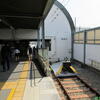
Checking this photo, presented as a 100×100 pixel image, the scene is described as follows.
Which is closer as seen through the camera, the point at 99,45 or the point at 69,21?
the point at 99,45

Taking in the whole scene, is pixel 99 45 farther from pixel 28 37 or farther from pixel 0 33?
pixel 0 33

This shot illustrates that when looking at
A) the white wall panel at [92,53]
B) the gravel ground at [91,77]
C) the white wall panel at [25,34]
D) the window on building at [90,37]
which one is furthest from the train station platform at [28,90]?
the white wall panel at [25,34]

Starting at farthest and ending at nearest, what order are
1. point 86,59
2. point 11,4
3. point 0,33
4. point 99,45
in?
point 0,33 → point 86,59 → point 99,45 → point 11,4

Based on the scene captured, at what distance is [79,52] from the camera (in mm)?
15688

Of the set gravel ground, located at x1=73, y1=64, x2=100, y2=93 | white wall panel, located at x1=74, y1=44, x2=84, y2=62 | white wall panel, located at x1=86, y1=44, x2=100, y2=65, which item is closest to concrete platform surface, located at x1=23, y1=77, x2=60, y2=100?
Answer: gravel ground, located at x1=73, y1=64, x2=100, y2=93

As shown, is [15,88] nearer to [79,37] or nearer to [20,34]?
[20,34]

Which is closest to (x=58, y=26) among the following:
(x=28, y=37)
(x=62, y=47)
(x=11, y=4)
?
(x=62, y=47)

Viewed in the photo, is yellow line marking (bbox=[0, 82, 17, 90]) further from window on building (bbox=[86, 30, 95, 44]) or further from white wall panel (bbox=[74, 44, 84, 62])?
white wall panel (bbox=[74, 44, 84, 62])

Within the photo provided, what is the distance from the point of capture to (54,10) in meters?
17.7

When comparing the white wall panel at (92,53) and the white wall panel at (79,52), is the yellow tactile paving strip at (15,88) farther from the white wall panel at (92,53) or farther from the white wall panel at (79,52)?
the white wall panel at (79,52)

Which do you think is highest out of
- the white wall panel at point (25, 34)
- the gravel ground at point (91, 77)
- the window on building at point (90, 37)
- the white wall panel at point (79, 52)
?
the white wall panel at point (25, 34)

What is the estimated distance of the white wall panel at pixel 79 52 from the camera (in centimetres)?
1478

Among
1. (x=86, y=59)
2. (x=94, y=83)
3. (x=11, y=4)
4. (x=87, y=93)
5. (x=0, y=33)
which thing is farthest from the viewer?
(x=0, y=33)

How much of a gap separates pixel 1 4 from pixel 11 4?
49 cm
